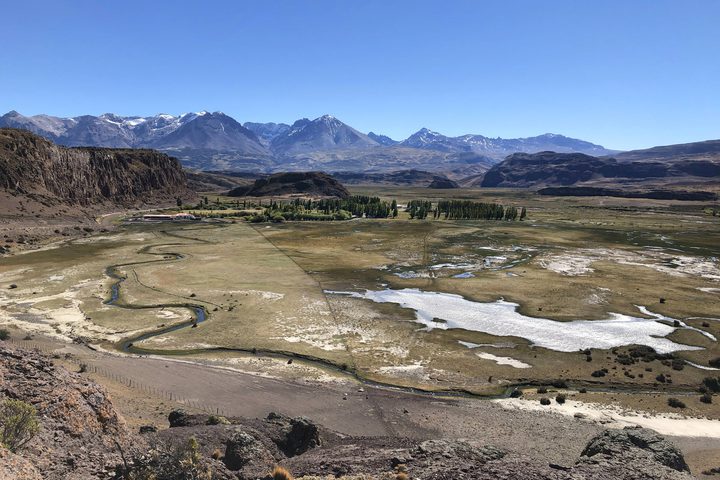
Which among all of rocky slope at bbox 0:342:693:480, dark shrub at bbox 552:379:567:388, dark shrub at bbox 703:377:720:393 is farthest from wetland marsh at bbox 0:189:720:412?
rocky slope at bbox 0:342:693:480

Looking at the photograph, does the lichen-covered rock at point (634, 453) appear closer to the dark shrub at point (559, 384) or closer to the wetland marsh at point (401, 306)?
the dark shrub at point (559, 384)

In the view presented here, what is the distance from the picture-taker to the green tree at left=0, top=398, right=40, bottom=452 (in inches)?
859

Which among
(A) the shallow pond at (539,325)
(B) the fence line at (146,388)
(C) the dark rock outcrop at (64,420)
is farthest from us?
(A) the shallow pond at (539,325)

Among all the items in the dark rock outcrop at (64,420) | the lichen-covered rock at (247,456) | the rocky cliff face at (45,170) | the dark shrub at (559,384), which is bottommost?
the dark shrub at (559,384)

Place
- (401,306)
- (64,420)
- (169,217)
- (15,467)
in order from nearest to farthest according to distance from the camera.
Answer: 1. (15,467)
2. (64,420)
3. (401,306)
4. (169,217)

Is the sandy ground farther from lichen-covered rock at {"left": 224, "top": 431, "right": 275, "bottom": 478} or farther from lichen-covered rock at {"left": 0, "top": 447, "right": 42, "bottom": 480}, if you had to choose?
lichen-covered rock at {"left": 0, "top": 447, "right": 42, "bottom": 480}

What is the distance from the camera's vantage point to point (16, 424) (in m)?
22.5

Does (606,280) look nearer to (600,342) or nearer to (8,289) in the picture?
(600,342)

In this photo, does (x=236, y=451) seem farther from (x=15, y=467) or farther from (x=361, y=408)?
(x=361, y=408)

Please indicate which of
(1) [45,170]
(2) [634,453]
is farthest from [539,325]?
(1) [45,170]

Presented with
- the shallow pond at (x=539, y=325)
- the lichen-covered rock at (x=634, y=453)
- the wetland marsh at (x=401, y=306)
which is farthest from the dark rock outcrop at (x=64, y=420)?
the shallow pond at (x=539, y=325)

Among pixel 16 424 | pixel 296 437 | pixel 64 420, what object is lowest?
pixel 296 437

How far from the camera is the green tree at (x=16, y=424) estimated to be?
21.8 m

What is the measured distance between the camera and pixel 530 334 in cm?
6016
